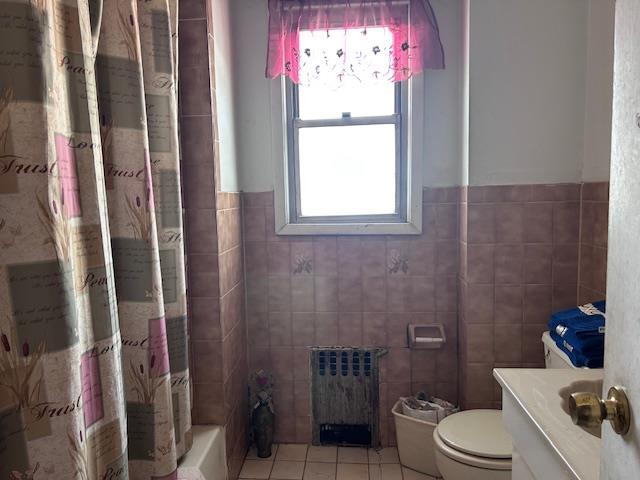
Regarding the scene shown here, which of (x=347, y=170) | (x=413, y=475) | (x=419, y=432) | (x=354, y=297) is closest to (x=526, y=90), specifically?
(x=347, y=170)

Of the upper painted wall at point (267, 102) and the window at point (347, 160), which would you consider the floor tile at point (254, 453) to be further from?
the upper painted wall at point (267, 102)

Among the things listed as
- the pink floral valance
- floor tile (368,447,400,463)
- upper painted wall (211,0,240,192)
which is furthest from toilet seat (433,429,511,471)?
the pink floral valance

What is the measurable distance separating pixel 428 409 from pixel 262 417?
2.66ft

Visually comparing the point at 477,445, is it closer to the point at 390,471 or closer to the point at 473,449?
the point at 473,449

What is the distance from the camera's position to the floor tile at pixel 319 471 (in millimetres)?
2100

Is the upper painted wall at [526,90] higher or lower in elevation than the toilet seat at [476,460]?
higher

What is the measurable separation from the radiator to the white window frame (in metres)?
0.62

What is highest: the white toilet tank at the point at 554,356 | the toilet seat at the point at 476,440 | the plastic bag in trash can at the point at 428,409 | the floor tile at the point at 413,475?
the white toilet tank at the point at 554,356

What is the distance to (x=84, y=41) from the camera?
1025mm

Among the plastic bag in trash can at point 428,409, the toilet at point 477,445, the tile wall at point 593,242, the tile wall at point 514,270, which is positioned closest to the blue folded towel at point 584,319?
the toilet at point 477,445

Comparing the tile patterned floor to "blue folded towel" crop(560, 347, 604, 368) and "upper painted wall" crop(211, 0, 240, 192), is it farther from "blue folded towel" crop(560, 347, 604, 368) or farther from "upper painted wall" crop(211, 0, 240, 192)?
"upper painted wall" crop(211, 0, 240, 192)

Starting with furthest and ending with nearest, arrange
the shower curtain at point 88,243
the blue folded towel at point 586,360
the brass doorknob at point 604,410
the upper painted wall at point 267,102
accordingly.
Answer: the upper painted wall at point 267,102 → the blue folded towel at point 586,360 → the shower curtain at point 88,243 → the brass doorknob at point 604,410

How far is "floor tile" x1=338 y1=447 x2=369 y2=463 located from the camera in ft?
7.32

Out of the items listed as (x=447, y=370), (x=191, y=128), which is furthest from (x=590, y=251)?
(x=191, y=128)
